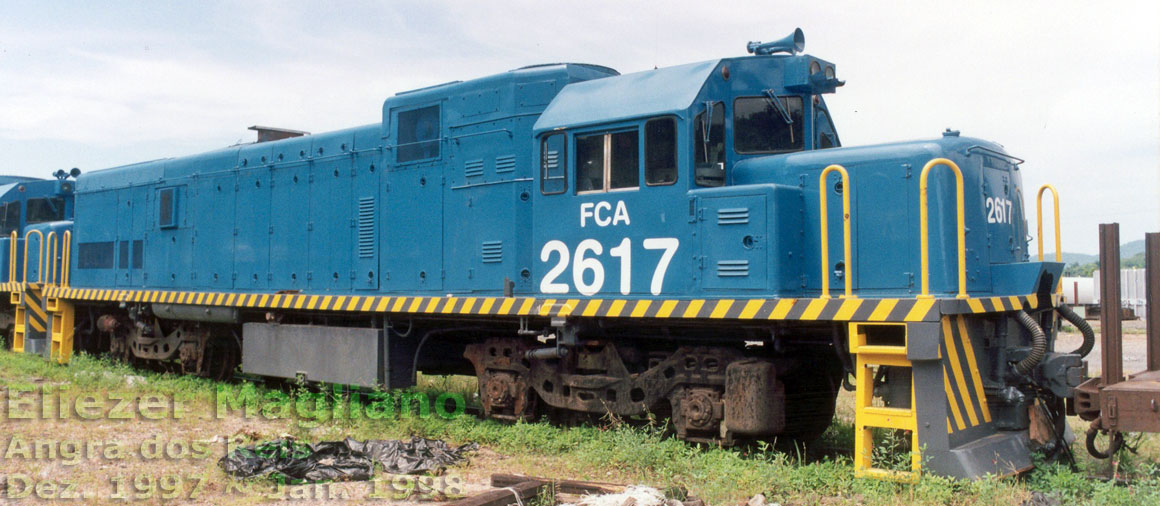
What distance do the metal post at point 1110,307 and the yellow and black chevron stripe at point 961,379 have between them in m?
0.90

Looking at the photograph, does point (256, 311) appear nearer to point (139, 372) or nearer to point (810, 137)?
point (139, 372)

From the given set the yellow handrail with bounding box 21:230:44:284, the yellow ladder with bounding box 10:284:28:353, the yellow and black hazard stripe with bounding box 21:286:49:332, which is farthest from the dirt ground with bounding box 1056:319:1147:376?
the yellow ladder with bounding box 10:284:28:353

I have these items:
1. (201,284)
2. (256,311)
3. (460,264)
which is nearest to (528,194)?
(460,264)

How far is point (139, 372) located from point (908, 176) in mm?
12055

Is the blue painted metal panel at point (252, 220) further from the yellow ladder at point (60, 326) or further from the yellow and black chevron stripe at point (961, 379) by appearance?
the yellow and black chevron stripe at point (961, 379)

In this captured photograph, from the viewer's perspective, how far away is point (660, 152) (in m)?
7.68

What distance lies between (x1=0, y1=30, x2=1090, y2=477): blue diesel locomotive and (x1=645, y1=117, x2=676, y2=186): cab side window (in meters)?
0.02

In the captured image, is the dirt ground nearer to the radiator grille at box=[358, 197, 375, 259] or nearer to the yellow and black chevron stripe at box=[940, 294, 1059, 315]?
the yellow and black chevron stripe at box=[940, 294, 1059, 315]

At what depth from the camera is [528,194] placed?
8.84 metres

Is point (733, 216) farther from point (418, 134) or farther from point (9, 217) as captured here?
point (9, 217)

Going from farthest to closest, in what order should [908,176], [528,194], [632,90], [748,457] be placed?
[528,194]
[632,90]
[748,457]
[908,176]

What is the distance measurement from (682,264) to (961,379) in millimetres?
2343

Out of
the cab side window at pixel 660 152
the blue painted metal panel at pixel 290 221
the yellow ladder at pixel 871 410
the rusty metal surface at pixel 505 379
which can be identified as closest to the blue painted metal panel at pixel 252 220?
the blue painted metal panel at pixel 290 221

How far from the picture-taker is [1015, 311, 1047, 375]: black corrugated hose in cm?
691
